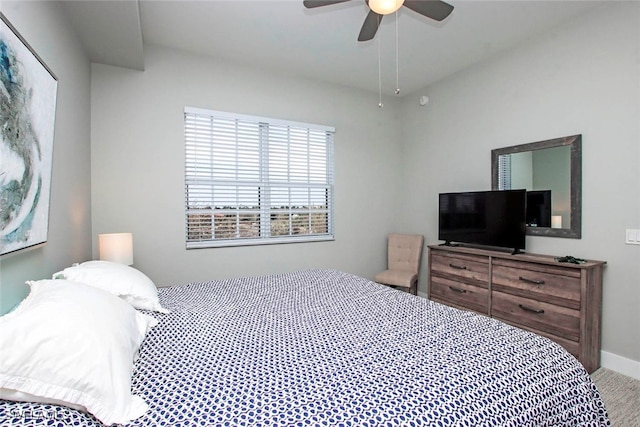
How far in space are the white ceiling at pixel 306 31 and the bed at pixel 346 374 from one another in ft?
7.27

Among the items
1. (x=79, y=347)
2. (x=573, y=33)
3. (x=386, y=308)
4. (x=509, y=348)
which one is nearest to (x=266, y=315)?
(x=386, y=308)

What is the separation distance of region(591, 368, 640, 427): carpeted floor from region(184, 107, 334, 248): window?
2806 mm

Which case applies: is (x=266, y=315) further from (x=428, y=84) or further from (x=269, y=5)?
(x=428, y=84)

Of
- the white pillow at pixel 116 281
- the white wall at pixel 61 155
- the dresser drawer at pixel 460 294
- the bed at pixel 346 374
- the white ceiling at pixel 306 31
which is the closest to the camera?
the bed at pixel 346 374

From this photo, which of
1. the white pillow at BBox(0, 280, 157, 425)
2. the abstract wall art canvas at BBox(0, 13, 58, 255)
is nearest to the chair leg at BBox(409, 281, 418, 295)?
the white pillow at BBox(0, 280, 157, 425)

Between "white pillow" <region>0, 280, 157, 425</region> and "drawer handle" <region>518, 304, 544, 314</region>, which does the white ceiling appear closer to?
"white pillow" <region>0, 280, 157, 425</region>

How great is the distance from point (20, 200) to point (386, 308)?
6.19 ft

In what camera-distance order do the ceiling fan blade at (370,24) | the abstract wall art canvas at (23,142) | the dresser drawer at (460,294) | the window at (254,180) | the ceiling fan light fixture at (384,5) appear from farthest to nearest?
the window at (254,180) → the dresser drawer at (460,294) → the ceiling fan blade at (370,24) → the ceiling fan light fixture at (384,5) → the abstract wall art canvas at (23,142)

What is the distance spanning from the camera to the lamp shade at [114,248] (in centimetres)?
248

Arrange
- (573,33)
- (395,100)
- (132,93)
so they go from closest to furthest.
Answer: (573,33), (132,93), (395,100)

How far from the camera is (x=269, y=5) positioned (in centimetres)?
249

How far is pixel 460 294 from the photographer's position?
3.33 m

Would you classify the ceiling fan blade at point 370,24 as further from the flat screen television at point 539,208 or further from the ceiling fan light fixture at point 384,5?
the flat screen television at point 539,208

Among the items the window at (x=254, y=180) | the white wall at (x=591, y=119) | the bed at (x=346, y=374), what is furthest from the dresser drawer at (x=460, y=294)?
the bed at (x=346, y=374)
